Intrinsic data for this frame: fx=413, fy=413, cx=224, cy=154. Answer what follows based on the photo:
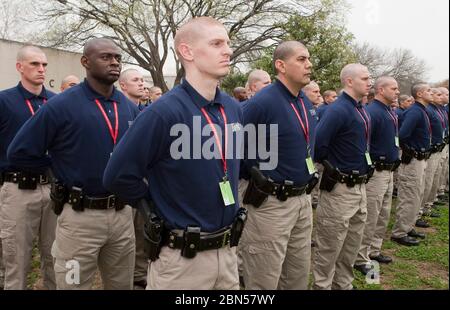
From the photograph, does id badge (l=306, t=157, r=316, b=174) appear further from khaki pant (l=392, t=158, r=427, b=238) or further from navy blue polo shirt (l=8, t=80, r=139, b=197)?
khaki pant (l=392, t=158, r=427, b=238)

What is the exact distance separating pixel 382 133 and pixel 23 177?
4.28m

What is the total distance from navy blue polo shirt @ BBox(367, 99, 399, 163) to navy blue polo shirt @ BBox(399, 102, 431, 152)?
4.18 feet

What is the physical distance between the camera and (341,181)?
4285mm

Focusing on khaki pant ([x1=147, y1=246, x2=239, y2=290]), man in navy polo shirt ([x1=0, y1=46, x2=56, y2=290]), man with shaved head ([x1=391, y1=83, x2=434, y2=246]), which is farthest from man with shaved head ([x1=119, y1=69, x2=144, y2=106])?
man with shaved head ([x1=391, y1=83, x2=434, y2=246])

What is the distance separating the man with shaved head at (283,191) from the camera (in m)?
3.47

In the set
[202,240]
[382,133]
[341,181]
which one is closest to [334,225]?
[341,181]

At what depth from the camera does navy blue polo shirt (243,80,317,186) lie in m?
3.51

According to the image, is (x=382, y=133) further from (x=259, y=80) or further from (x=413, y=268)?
(x=259, y=80)

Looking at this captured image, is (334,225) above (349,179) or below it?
below

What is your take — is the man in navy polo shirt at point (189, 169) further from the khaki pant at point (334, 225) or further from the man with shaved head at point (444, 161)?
the man with shaved head at point (444, 161)

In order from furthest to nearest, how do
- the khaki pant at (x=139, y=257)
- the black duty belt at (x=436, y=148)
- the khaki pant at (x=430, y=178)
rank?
the khaki pant at (x=430, y=178)
the black duty belt at (x=436, y=148)
the khaki pant at (x=139, y=257)

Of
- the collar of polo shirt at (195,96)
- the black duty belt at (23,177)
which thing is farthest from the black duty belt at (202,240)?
the black duty belt at (23,177)

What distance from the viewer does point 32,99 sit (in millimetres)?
4148

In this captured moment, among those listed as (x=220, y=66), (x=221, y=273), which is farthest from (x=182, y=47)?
(x=221, y=273)
